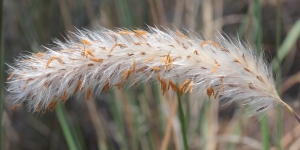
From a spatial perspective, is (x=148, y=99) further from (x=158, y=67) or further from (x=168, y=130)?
(x=158, y=67)

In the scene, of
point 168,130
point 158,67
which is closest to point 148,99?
point 168,130

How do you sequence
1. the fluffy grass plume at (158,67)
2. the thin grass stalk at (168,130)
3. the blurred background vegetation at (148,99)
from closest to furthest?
the fluffy grass plume at (158,67), the thin grass stalk at (168,130), the blurred background vegetation at (148,99)

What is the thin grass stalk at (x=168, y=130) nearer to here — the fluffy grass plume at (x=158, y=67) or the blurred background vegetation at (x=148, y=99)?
the blurred background vegetation at (x=148, y=99)

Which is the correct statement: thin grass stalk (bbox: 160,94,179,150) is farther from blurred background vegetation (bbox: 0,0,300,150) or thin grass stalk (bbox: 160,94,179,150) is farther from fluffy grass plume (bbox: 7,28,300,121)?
fluffy grass plume (bbox: 7,28,300,121)

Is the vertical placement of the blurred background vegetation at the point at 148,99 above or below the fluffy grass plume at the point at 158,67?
above

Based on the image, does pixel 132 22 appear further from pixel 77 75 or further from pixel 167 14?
pixel 167 14

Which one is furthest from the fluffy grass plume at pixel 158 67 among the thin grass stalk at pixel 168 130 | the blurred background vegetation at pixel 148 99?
the blurred background vegetation at pixel 148 99
